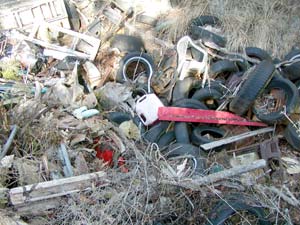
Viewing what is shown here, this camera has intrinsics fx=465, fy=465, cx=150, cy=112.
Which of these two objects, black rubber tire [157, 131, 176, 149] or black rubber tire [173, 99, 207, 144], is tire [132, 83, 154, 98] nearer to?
black rubber tire [173, 99, 207, 144]

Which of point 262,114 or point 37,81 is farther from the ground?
point 37,81

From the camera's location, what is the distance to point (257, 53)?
6.04 metres

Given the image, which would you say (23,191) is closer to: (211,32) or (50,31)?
(50,31)

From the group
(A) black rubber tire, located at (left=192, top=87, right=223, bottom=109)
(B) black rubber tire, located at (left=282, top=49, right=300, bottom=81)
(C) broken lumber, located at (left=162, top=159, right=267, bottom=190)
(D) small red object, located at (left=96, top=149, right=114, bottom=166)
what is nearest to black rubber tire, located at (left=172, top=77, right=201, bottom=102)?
(A) black rubber tire, located at (left=192, top=87, right=223, bottom=109)

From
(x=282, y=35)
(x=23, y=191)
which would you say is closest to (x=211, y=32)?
(x=282, y=35)

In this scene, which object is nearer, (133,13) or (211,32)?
(211,32)

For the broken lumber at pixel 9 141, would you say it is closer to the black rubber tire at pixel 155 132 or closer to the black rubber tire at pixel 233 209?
the black rubber tire at pixel 155 132

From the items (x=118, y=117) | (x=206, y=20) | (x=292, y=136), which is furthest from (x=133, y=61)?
(x=292, y=136)

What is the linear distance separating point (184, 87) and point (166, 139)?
0.78 metres

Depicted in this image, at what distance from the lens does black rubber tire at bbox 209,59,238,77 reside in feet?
19.1

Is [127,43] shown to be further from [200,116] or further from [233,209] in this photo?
[233,209]

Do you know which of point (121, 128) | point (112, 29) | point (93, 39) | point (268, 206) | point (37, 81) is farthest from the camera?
point (112, 29)

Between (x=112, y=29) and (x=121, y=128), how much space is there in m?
2.23

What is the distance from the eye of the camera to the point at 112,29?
22.3 ft
